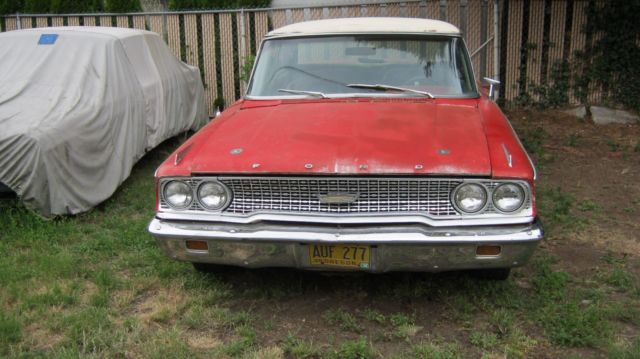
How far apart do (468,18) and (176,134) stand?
16.6 ft

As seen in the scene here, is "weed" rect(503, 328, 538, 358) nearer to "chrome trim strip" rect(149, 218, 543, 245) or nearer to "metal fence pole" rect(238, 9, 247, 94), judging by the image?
"chrome trim strip" rect(149, 218, 543, 245)

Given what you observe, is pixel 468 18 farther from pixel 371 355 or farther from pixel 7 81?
pixel 371 355

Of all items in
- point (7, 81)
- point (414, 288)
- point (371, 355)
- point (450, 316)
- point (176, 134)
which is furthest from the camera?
point (176, 134)

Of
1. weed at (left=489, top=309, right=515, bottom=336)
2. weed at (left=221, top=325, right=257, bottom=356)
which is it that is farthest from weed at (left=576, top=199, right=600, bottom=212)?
weed at (left=221, top=325, right=257, bottom=356)

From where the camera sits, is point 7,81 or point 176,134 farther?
point 176,134

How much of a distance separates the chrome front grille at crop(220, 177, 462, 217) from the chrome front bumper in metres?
0.10

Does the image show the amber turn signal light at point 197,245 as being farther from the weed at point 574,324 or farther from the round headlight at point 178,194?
the weed at point 574,324

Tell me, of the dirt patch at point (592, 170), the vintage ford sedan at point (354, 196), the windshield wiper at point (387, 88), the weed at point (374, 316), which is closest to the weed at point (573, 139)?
the dirt patch at point (592, 170)

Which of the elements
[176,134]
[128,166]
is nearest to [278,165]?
[128,166]

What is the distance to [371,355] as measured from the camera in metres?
3.48

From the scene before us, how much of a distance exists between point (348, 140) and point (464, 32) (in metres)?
7.13

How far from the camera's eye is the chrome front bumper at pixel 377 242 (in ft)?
11.7

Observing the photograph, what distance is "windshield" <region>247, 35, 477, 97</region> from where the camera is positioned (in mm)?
4922

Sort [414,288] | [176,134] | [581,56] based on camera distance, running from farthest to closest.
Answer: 1. [581,56]
2. [176,134]
3. [414,288]
